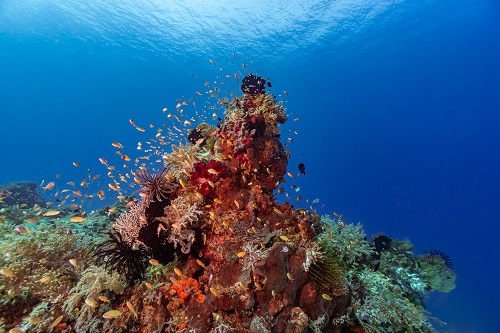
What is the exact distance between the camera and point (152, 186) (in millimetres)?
6426

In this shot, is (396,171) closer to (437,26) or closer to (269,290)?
(437,26)

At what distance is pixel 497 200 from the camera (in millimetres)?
76812

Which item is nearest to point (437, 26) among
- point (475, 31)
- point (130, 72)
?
point (475, 31)

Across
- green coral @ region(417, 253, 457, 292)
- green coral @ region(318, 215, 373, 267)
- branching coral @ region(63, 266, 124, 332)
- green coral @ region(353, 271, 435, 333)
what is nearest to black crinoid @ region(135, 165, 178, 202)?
branching coral @ region(63, 266, 124, 332)

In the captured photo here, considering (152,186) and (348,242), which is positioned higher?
(348,242)

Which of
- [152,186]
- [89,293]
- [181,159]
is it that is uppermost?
[181,159]

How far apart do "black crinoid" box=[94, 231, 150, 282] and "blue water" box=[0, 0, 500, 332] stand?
44.2 meters

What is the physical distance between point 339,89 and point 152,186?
314 ft

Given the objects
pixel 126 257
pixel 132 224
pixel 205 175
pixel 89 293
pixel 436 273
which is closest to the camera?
pixel 89 293

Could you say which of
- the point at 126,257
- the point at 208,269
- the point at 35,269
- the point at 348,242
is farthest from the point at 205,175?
the point at 348,242

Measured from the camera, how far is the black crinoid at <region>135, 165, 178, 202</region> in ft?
20.8

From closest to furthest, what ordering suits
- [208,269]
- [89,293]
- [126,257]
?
1. [89,293]
2. [126,257]
3. [208,269]

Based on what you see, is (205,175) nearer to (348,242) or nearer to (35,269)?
(35,269)

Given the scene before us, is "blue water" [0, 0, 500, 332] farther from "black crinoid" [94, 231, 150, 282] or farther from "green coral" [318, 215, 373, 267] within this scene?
"black crinoid" [94, 231, 150, 282]
